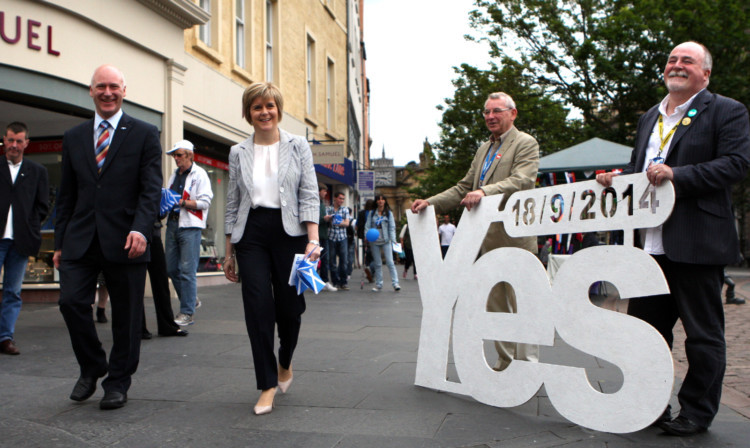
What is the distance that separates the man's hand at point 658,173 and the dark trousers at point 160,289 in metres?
4.85

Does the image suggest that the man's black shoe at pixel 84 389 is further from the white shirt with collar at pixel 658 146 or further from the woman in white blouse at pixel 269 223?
the white shirt with collar at pixel 658 146

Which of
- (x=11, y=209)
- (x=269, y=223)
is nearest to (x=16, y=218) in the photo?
(x=11, y=209)

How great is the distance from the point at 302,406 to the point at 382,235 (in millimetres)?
9170

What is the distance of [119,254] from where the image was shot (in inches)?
163

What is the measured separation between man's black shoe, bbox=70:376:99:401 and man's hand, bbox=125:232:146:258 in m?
0.80

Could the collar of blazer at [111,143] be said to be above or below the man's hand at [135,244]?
above

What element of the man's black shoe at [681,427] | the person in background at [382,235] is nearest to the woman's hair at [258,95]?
the man's black shoe at [681,427]

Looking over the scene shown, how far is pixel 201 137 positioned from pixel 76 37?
5042 mm

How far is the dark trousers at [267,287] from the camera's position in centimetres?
405

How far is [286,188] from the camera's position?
4.21m

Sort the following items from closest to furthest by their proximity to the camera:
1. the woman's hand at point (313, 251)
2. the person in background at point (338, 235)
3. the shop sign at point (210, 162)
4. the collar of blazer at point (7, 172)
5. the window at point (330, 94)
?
the woman's hand at point (313, 251), the collar of blazer at point (7, 172), the person in background at point (338, 235), the shop sign at point (210, 162), the window at point (330, 94)

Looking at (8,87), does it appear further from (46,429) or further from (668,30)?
(668,30)

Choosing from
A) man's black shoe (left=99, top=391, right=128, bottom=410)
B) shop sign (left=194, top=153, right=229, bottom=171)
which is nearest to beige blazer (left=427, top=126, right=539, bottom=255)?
man's black shoe (left=99, top=391, right=128, bottom=410)

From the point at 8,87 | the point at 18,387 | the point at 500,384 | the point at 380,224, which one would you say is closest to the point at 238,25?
the point at 380,224
